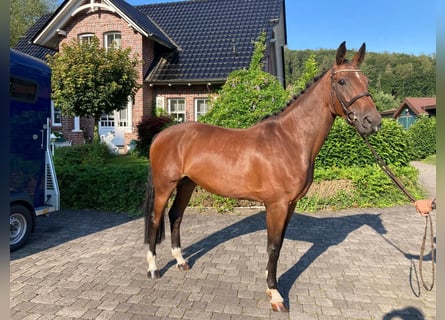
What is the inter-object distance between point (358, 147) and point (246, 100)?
2.99 metres

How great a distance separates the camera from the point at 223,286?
142 inches

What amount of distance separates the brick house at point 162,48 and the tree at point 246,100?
5383 mm

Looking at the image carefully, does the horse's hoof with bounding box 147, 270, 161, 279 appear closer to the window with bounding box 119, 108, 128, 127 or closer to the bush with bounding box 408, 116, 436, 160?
the window with bounding box 119, 108, 128, 127

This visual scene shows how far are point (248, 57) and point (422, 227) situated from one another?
1006cm

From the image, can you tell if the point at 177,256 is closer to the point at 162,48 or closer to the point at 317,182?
the point at 317,182

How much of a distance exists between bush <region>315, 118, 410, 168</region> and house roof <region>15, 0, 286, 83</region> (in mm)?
6930

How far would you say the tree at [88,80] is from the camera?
404 inches

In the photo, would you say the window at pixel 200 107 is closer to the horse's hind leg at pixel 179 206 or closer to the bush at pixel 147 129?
the bush at pixel 147 129

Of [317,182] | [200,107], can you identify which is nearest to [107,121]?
[200,107]

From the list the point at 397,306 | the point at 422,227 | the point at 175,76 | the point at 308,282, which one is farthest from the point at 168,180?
the point at 175,76

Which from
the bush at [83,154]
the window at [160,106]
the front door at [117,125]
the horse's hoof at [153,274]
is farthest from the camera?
the front door at [117,125]

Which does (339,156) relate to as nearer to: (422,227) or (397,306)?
(422,227)

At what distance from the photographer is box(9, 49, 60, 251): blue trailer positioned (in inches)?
185

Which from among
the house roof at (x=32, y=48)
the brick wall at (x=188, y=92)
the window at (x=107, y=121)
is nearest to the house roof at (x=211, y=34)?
the brick wall at (x=188, y=92)
